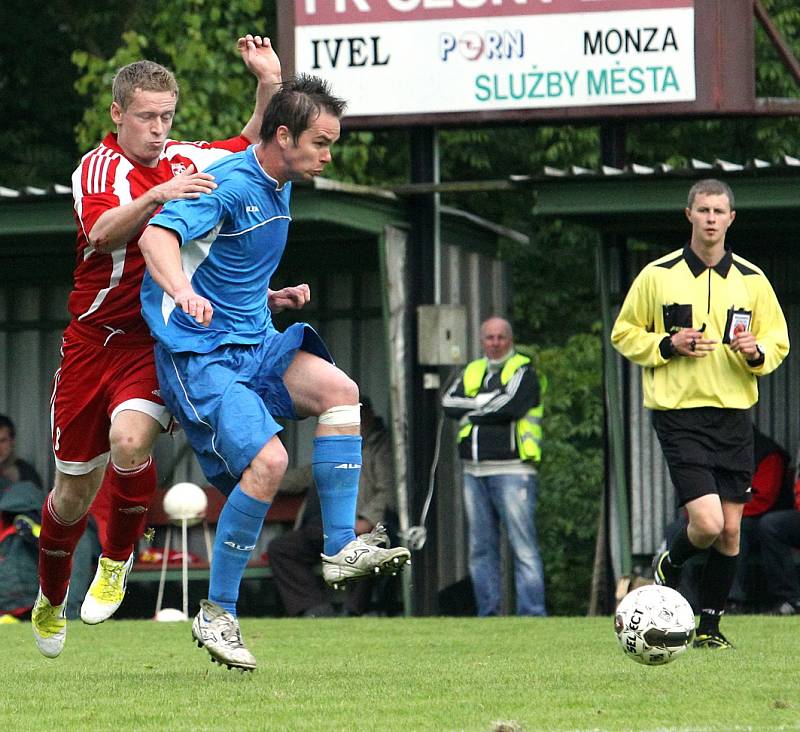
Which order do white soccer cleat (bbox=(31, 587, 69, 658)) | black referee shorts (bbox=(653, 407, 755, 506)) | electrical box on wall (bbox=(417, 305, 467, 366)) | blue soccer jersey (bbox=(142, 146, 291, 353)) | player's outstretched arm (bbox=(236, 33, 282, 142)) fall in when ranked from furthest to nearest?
electrical box on wall (bbox=(417, 305, 467, 366)), black referee shorts (bbox=(653, 407, 755, 506)), white soccer cleat (bbox=(31, 587, 69, 658)), player's outstretched arm (bbox=(236, 33, 282, 142)), blue soccer jersey (bbox=(142, 146, 291, 353))

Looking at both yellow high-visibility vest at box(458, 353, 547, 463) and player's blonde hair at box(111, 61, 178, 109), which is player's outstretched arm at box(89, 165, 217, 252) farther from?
yellow high-visibility vest at box(458, 353, 547, 463)

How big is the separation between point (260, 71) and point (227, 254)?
103 cm

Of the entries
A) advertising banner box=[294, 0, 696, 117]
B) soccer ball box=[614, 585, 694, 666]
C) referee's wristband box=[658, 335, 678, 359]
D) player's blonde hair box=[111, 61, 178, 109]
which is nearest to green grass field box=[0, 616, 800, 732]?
soccer ball box=[614, 585, 694, 666]

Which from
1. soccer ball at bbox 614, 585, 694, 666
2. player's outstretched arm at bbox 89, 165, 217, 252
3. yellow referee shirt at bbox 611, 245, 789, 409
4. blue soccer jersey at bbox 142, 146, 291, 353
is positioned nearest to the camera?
player's outstretched arm at bbox 89, 165, 217, 252

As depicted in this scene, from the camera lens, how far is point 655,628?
7305 millimetres

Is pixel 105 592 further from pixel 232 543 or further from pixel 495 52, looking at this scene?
pixel 495 52

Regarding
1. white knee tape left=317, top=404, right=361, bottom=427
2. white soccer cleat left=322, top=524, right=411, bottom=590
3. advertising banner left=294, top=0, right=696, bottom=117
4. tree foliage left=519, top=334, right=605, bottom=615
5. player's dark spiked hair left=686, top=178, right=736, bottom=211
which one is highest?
advertising banner left=294, top=0, right=696, bottom=117

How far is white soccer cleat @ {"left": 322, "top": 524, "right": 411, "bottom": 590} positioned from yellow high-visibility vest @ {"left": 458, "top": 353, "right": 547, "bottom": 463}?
6827mm

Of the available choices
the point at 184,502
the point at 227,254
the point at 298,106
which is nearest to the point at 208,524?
the point at 184,502

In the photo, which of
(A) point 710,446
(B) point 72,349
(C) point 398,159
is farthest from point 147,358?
(C) point 398,159

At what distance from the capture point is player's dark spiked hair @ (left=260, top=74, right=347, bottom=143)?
6.99m

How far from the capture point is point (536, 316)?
869 inches

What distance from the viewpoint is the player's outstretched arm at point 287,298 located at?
7531mm

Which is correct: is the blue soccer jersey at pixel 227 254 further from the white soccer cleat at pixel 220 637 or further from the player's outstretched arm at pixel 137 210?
the white soccer cleat at pixel 220 637
